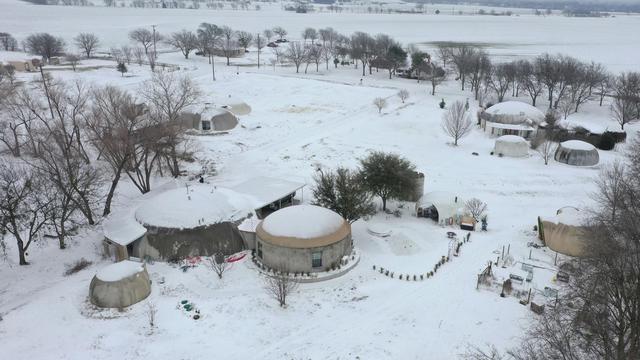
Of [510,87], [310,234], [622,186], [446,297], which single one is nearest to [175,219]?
[310,234]

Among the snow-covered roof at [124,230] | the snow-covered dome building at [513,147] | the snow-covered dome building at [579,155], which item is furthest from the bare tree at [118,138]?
the snow-covered dome building at [579,155]

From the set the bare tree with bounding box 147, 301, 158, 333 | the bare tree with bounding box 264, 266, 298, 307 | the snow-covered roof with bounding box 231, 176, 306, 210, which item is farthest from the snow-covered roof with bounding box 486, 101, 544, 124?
the bare tree with bounding box 147, 301, 158, 333

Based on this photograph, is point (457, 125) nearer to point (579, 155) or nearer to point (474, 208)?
point (579, 155)

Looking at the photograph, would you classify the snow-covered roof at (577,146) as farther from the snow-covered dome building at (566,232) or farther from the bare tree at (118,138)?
the bare tree at (118,138)

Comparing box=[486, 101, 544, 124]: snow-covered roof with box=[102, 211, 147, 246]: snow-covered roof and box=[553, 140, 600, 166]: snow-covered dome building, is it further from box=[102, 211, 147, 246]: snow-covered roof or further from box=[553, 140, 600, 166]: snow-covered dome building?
box=[102, 211, 147, 246]: snow-covered roof

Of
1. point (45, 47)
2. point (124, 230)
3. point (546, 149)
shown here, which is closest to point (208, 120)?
point (124, 230)

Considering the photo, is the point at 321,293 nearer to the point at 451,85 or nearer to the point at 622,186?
the point at 622,186
